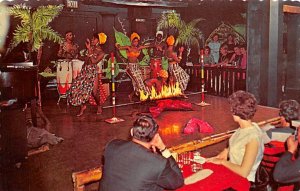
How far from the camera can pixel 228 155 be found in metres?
3.49

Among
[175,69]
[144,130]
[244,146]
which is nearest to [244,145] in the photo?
[244,146]

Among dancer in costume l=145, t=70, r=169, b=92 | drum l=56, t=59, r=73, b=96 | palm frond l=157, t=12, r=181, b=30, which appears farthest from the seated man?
palm frond l=157, t=12, r=181, b=30

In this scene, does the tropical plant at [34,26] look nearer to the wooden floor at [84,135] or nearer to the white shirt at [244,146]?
the wooden floor at [84,135]

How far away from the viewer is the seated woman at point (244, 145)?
3113 mm

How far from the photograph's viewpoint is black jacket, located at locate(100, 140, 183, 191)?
2512 millimetres

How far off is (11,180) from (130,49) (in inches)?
226

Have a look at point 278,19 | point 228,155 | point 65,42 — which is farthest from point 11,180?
point 278,19

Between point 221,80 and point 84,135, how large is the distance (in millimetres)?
6313

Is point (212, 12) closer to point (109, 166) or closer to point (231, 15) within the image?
point (231, 15)

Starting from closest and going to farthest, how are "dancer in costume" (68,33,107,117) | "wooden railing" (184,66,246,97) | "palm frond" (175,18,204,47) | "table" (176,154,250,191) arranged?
"table" (176,154,250,191) < "dancer in costume" (68,33,107,117) < "wooden railing" (184,66,246,97) < "palm frond" (175,18,204,47)

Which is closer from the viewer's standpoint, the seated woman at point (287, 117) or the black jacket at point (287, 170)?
the black jacket at point (287, 170)

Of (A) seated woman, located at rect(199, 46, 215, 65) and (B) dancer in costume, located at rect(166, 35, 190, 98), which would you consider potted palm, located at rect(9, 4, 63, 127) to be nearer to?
(B) dancer in costume, located at rect(166, 35, 190, 98)

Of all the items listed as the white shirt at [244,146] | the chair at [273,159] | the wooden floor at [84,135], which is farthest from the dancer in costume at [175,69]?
the white shirt at [244,146]

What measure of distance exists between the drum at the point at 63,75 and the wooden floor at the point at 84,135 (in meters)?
0.61
